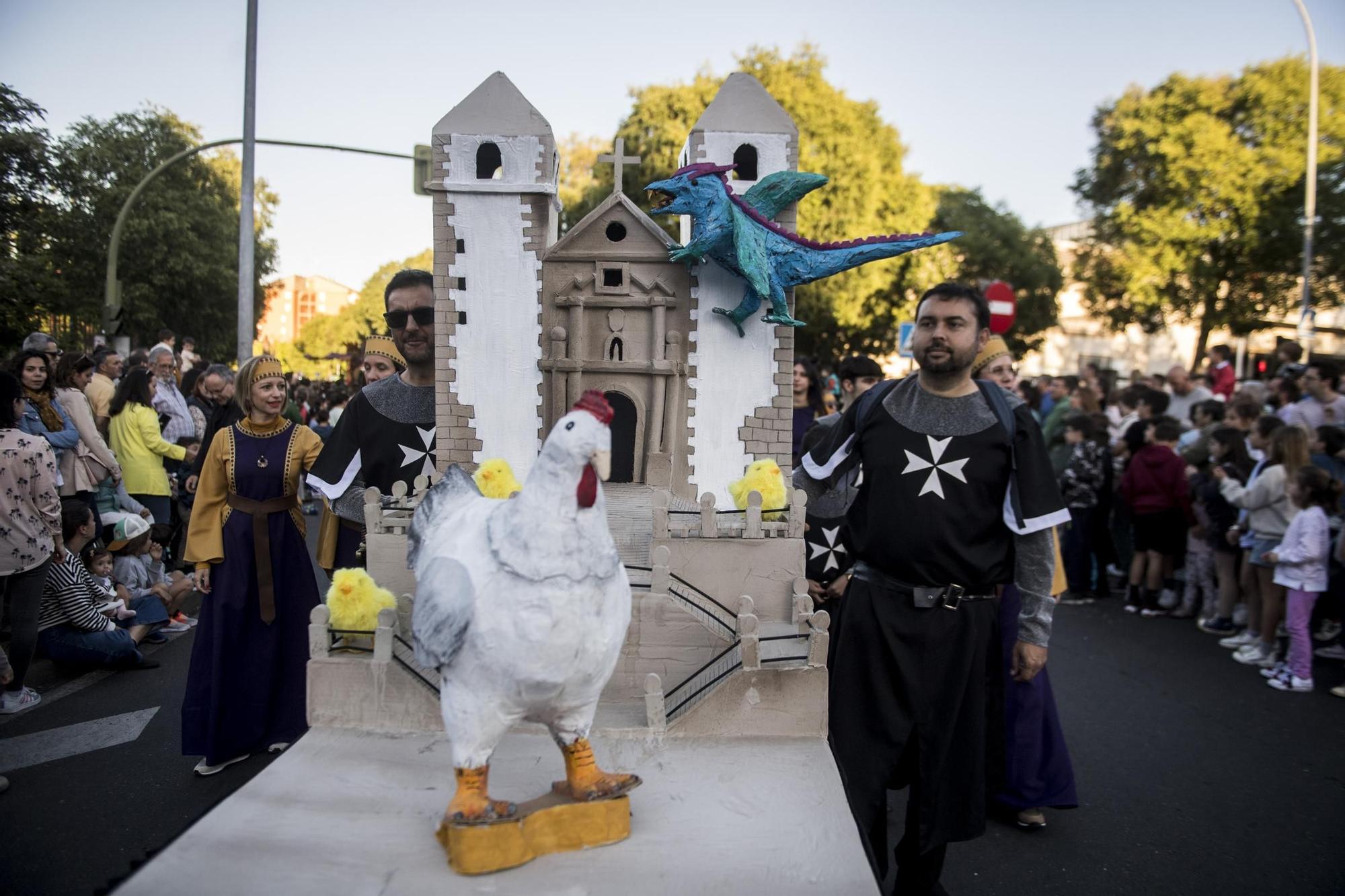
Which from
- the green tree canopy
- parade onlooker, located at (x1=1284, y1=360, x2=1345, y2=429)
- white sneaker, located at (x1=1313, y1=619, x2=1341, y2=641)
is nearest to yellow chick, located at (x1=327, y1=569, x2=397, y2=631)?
white sneaker, located at (x1=1313, y1=619, x2=1341, y2=641)

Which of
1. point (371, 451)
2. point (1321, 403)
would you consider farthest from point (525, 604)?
point (1321, 403)

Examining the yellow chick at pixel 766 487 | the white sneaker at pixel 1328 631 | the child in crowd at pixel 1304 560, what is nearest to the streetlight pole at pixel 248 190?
the yellow chick at pixel 766 487

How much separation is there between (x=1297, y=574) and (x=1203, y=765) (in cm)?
215

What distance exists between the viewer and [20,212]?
9.65 m

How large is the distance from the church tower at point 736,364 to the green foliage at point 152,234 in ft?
35.9

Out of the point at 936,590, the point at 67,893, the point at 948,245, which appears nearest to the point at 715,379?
the point at 936,590

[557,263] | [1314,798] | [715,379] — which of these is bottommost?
[1314,798]

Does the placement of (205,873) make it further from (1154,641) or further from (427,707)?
(1154,641)

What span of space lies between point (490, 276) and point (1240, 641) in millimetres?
7378

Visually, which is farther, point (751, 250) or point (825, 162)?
point (825, 162)

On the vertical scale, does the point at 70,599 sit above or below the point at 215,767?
above

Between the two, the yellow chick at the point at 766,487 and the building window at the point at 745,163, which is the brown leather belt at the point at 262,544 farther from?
the building window at the point at 745,163

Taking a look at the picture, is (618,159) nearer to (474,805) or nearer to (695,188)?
(695,188)

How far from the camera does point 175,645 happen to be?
25.6 ft
